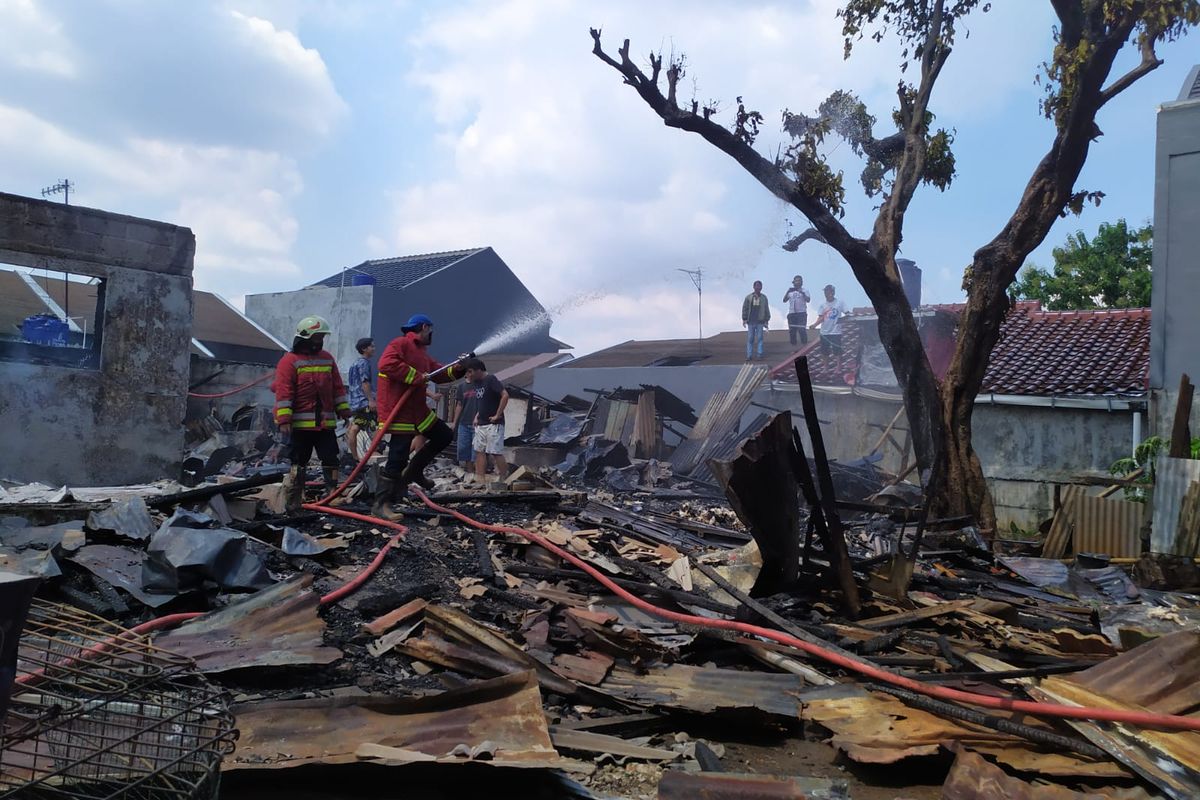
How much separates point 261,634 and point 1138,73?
11942 mm

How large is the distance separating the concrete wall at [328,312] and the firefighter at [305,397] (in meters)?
20.6

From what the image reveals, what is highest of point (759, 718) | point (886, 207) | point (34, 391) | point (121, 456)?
point (886, 207)

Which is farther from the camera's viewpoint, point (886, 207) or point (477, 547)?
point (886, 207)

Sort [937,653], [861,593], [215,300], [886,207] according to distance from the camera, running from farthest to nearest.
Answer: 1. [215,300]
2. [886,207]
3. [861,593]
4. [937,653]

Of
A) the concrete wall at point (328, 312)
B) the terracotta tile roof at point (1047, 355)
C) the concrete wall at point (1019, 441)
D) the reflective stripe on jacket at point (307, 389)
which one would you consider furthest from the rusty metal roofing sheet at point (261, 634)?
the concrete wall at point (328, 312)

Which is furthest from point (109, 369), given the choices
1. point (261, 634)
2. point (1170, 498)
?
point (1170, 498)

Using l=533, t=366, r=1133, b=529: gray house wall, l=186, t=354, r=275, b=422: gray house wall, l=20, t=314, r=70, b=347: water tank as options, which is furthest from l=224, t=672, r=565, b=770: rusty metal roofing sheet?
l=186, t=354, r=275, b=422: gray house wall

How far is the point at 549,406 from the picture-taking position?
18047 millimetres

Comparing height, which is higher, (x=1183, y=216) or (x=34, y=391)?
(x=1183, y=216)

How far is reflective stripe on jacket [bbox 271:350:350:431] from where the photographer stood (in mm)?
8031

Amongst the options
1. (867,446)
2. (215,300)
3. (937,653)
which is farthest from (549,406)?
(215,300)

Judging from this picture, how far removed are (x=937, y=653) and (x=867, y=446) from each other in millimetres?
13976

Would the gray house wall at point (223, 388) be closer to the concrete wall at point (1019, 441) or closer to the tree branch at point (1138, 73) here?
the concrete wall at point (1019, 441)

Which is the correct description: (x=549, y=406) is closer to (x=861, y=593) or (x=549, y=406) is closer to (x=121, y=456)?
(x=121, y=456)
